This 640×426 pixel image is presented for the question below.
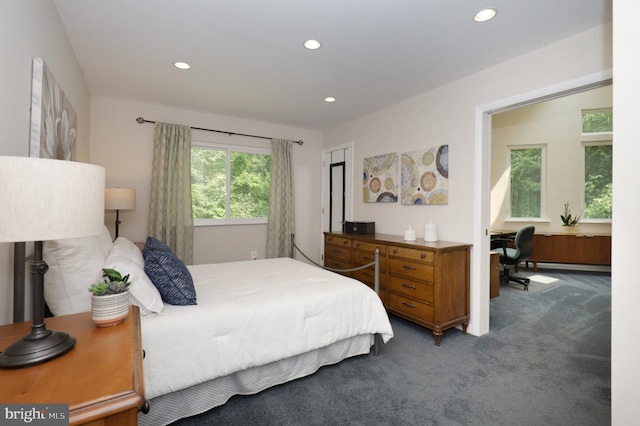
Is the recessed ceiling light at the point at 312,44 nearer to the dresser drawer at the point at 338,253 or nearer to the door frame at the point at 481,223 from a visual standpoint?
the door frame at the point at 481,223

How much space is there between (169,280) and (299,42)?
6.86 feet

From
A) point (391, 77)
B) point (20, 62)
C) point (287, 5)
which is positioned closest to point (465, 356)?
point (391, 77)

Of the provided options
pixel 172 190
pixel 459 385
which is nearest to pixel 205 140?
pixel 172 190

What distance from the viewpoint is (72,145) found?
2623mm

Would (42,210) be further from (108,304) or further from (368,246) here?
(368,246)

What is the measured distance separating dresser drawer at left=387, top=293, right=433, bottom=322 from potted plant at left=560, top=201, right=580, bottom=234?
15.4ft

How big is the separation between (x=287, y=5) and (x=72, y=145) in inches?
87.2

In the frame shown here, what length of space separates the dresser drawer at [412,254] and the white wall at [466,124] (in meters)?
0.56

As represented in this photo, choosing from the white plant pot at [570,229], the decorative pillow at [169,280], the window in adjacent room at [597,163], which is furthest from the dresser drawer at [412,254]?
the window in adjacent room at [597,163]

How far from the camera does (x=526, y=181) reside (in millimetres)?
6250

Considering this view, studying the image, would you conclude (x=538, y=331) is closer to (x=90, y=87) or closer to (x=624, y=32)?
(x=624, y=32)

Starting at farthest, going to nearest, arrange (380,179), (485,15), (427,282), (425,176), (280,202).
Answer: (280,202) → (380,179) → (425,176) → (427,282) → (485,15)

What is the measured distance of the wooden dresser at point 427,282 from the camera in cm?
277

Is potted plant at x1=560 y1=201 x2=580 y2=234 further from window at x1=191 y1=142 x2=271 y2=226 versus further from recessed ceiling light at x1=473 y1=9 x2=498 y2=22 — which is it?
window at x1=191 y1=142 x2=271 y2=226
